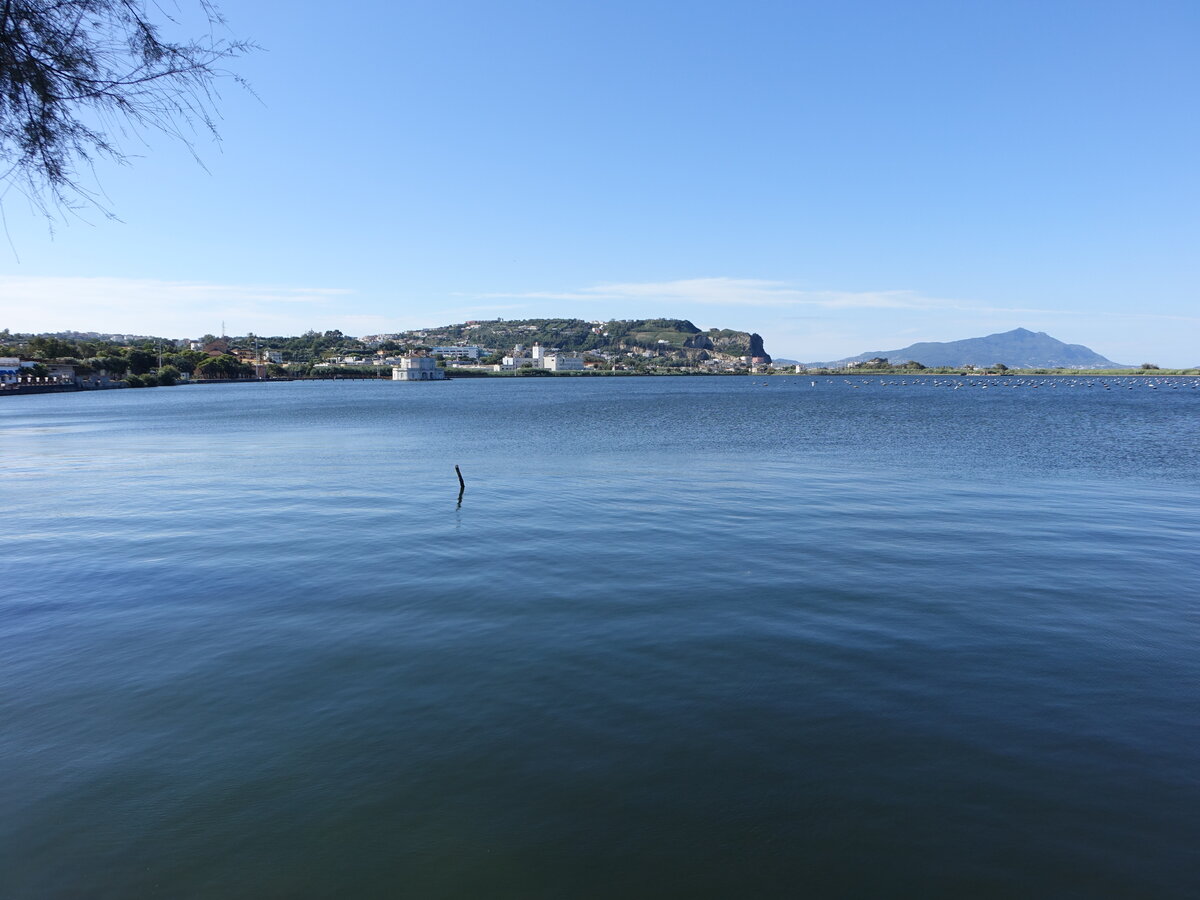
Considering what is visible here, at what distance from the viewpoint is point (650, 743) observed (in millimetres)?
8352

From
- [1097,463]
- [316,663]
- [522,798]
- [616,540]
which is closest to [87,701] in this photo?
[316,663]

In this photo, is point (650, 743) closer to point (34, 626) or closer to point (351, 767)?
point (351, 767)

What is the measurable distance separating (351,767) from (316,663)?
313 centimetres

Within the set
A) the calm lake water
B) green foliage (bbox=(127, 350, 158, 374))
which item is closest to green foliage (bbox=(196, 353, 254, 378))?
green foliage (bbox=(127, 350, 158, 374))

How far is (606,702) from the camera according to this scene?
932 centimetres

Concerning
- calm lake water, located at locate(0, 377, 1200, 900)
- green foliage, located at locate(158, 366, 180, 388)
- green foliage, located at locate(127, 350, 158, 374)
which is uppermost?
green foliage, located at locate(127, 350, 158, 374)

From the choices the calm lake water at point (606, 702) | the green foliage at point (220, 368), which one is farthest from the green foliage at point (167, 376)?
the calm lake water at point (606, 702)

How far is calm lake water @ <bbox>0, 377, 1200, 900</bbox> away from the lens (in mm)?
6570

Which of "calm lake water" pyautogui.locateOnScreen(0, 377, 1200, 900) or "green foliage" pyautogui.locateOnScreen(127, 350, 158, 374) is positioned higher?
"green foliage" pyautogui.locateOnScreen(127, 350, 158, 374)

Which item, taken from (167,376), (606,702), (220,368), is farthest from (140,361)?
(606,702)

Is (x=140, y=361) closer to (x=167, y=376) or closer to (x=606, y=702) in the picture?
(x=167, y=376)

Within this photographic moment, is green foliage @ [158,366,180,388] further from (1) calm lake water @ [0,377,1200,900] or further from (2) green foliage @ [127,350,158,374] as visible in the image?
(1) calm lake water @ [0,377,1200,900]

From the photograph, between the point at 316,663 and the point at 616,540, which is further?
the point at 616,540

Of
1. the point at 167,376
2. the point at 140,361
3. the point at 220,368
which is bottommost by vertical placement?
the point at 167,376
